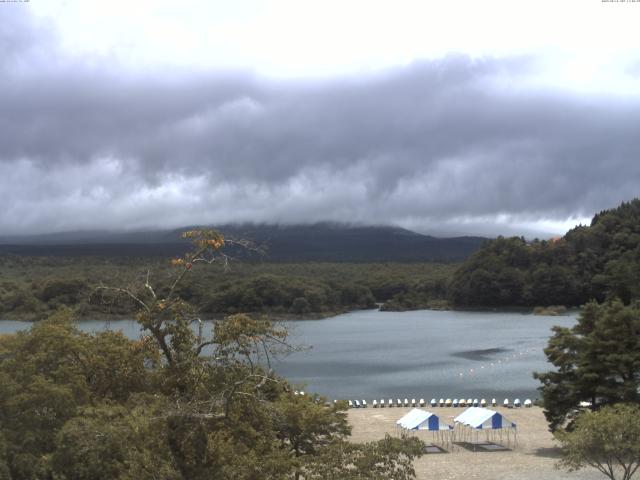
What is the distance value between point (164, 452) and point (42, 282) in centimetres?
11458

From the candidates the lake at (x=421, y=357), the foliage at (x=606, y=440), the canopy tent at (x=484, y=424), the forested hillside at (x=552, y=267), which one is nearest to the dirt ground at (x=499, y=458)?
the canopy tent at (x=484, y=424)

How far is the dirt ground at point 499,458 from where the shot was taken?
981 inches

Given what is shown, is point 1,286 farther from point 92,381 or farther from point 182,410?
point 182,410

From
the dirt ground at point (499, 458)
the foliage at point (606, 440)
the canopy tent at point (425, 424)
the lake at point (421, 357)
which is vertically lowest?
the lake at point (421, 357)

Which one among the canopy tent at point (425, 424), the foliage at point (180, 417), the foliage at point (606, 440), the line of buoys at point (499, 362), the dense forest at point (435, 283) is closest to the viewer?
the foliage at point (180, 417)

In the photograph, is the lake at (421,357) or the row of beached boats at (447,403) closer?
the row of beached boats at (447,403)

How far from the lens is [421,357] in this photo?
230 ft

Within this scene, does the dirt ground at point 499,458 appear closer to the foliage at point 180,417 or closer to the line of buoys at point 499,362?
the foliage at point 180,417

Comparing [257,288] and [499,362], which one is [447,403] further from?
[257,288]

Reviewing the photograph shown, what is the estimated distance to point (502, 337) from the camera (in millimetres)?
84875

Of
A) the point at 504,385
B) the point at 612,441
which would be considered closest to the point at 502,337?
the point at 504,385

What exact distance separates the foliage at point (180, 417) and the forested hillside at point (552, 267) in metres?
111

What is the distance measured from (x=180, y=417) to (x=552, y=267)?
408ft


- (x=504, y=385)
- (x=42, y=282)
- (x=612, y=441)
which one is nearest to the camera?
(x=612, y=441)
